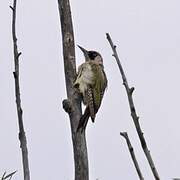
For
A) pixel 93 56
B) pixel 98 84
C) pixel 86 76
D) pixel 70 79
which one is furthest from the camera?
pixel 93 56

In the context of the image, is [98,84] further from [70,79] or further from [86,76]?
[70,79]

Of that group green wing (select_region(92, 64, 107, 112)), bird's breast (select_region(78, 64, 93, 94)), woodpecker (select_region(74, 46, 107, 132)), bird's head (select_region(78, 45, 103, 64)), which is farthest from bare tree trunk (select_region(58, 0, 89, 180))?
bird's head (select_region(78, 45, 103, 64))

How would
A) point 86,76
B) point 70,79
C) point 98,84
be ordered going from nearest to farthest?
1. point 70,79
2. point 86,76
3. point 98,84

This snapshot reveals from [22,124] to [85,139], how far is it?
70cm

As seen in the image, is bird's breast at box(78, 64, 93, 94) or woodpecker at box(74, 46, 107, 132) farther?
bird's breast at box(78, 64, 93, 94)

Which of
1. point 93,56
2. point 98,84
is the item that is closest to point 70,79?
point 98,84

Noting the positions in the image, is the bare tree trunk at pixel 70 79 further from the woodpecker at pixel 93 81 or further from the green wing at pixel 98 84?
the green wing at pixel 98 84

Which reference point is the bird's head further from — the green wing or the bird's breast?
the bird's breast

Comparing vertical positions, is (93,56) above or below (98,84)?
above

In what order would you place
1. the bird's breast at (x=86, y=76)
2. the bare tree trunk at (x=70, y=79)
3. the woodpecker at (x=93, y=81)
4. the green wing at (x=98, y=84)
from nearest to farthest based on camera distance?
the bare tree trunk at (x=70, y=79) < the woodpecker at (x=93, y=81) < the bird's breast at (x=86, y=76) < the green wing at (x=98, y=84)

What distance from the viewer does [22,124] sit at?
7.15ft

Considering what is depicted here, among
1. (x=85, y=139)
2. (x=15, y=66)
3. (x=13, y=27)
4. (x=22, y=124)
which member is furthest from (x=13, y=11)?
(x=85, y=139)

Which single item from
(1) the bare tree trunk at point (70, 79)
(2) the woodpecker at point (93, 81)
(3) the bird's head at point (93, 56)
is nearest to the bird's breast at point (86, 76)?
(2) the woodpecker at point (93, 81)

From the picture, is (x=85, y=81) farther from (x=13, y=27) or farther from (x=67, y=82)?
(x=13, y=27)
